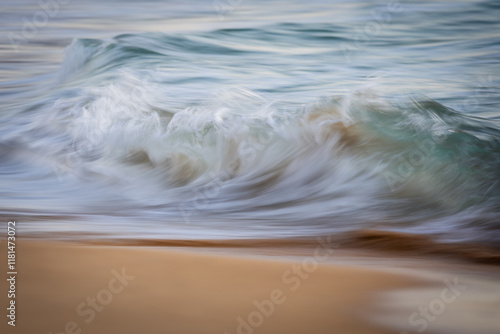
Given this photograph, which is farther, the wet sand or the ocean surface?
the ocean surface

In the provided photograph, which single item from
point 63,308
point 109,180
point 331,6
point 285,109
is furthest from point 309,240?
point 331,6

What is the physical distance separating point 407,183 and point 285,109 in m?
1.05

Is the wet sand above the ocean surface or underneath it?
underneath

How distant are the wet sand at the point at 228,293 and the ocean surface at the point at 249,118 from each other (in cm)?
45

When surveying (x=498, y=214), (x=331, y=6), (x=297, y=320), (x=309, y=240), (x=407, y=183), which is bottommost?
(x=297, y=320)

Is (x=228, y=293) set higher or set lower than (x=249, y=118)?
lower

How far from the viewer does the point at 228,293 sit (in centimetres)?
133

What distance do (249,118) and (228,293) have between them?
1.94 meters

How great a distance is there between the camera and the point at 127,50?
4629 mm

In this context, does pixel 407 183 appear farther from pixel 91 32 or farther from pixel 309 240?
pixel 91 32

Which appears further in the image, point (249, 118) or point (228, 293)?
point (249, 118)

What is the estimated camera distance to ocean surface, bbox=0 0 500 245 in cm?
235

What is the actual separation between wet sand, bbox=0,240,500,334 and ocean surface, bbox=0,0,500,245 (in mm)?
447

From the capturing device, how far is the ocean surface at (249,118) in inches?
92.7
